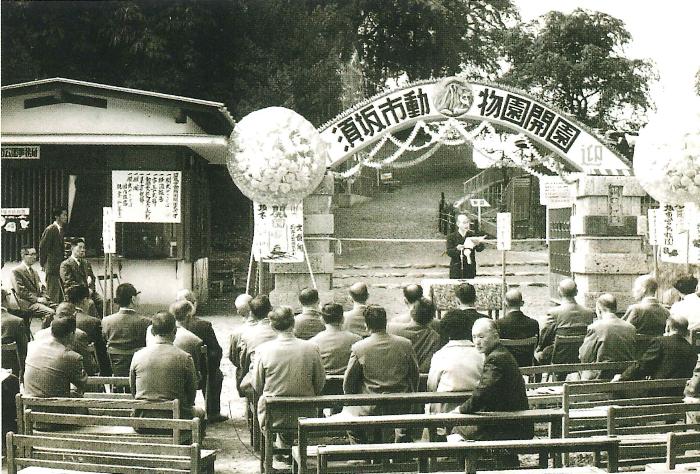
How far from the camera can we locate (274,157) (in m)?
9.95

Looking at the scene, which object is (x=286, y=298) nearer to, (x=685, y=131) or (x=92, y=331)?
(x=92, y=331)

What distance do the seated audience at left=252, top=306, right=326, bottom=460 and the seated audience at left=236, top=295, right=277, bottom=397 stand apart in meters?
1.03

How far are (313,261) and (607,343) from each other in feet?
21.7

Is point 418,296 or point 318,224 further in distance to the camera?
point 318,224

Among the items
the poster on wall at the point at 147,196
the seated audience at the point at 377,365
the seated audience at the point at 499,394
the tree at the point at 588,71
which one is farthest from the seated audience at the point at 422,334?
the tree at the point at 588,71

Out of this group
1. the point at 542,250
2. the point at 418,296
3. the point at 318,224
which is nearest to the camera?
the point at 418,296

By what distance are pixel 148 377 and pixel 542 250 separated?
71.0 feet

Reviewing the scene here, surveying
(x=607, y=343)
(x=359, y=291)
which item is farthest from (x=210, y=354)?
(x=607, y=343)

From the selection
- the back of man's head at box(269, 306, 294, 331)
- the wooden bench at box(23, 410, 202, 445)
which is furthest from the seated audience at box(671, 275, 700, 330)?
the wooden bench at box(23, 410, 202, 445)

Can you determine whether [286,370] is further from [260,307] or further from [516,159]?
[516,159]

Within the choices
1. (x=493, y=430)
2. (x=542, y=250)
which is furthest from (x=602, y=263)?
(x=542, y=250)

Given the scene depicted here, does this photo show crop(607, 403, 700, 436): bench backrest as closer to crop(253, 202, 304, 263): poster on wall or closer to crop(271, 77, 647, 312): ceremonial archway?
crop(253, 202, 304, 263): poster on wall

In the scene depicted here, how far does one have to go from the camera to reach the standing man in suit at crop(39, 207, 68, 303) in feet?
42.2

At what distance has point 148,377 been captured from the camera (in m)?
6.42
